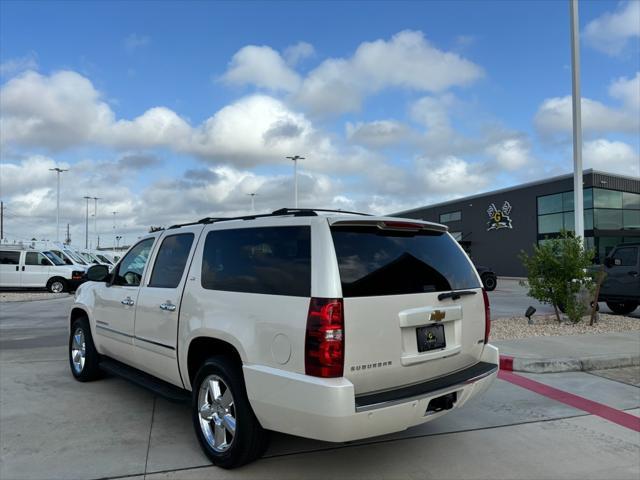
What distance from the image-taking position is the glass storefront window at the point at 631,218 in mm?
34812

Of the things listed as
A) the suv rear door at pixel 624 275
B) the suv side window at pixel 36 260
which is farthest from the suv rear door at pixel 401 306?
the suv side window at pixel 36 260

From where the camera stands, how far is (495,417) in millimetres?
4824

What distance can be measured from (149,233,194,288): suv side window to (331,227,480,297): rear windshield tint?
1.66 metres

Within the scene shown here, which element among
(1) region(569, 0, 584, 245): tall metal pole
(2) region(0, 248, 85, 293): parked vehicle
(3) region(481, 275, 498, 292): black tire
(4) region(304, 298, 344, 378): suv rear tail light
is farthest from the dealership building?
(4) region(304, 298, 344, 378): suv rear tail light

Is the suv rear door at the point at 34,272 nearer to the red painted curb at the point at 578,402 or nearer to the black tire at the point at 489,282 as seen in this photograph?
the black tire at the point at 489,282

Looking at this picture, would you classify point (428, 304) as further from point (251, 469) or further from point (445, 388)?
point (251, 469)

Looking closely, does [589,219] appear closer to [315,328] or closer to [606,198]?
[606,198]

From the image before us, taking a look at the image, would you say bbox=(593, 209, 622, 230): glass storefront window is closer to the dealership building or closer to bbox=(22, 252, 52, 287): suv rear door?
the dealership building

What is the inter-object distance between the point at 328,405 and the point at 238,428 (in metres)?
0.87

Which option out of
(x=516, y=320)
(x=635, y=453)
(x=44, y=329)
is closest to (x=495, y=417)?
(x=635, y=453)

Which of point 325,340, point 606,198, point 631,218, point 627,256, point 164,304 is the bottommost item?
point 325,340

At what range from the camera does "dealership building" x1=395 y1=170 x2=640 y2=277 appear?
33531 millimetres

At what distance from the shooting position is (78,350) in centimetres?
618

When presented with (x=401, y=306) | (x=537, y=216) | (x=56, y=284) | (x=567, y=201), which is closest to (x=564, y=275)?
(x=401, y=306)
